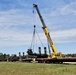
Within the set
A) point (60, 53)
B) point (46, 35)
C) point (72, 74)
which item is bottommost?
point (72, 74)

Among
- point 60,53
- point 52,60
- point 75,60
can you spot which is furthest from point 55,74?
point 60,53

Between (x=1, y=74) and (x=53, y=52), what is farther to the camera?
(x=53, y=52)

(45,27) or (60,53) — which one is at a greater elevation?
(45,27)

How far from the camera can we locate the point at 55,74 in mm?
23328

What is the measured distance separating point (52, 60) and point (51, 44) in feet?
35.4

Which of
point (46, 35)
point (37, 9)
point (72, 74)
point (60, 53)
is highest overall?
point (37, 9)

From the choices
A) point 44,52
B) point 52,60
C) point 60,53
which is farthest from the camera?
point 44,52

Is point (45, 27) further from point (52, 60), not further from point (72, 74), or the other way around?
point (72, 74)

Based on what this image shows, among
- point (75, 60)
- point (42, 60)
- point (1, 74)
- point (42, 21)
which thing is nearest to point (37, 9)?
point (42, 21)

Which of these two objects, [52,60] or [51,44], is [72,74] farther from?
[51,44]

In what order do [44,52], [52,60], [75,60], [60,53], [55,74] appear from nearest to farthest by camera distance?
[55,74] → [75,60] → [52,60] → [60,53] → [44,52]

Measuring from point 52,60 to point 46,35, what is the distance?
36.9 feet

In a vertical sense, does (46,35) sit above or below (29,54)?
above

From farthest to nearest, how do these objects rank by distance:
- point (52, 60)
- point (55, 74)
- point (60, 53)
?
point (60, 53)
point (52, 60)
point (55, 74)
